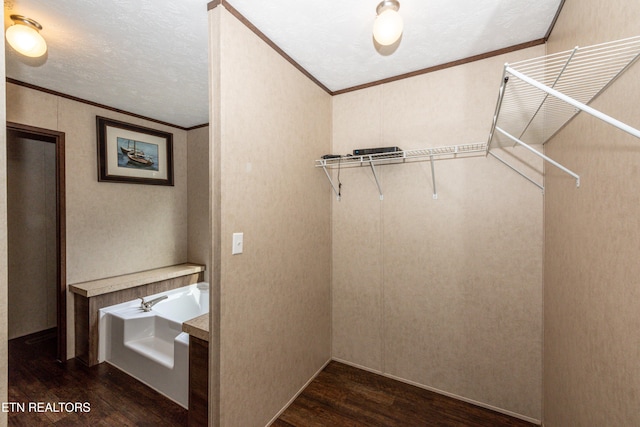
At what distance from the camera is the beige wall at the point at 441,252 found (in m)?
1.65

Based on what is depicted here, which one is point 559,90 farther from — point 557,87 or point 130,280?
point 130,280

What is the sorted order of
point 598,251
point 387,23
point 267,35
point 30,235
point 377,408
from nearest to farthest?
1. point 598,251
2. point 387,23
3. point 267,35
4. point 377,408
5. point 30,235

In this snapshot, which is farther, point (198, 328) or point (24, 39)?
point (198, 328)

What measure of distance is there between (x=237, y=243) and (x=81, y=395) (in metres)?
1.79

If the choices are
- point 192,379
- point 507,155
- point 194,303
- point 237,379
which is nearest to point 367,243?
point 507,155

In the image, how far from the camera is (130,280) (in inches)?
99.6

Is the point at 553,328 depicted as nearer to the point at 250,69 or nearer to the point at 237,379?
the point at 237,379

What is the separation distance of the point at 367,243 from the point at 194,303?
202 cm

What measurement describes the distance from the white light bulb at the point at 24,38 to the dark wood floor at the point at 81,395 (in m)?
2.16

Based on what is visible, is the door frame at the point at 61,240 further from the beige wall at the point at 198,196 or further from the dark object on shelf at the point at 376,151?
the dark object on shelf at the point at 376,151

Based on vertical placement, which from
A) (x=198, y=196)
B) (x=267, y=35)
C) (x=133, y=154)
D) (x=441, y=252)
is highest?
(x=267, y=35)

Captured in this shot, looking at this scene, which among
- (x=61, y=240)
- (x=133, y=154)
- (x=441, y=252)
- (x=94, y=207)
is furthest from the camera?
(x=133, y=154)

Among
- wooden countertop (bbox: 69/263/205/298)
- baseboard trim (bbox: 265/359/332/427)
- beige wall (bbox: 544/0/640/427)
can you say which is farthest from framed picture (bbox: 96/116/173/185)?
beige wall (bbox: 544/0/640/427)

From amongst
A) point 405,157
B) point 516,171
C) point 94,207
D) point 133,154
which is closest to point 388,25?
point 405,157
